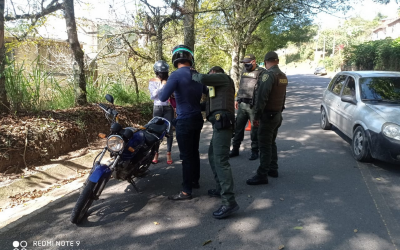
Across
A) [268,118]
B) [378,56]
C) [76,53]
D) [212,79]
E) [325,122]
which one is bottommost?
[325,122]

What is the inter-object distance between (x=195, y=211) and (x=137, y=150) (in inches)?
41.4

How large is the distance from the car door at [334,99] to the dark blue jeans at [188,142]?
4211 mm

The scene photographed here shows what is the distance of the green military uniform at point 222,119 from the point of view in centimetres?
353

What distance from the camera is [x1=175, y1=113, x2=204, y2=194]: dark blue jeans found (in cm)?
387

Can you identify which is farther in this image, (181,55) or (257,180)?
(257,180)

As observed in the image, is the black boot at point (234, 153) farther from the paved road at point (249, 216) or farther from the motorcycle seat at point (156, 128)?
the motorcycle seat at point (156, 128)

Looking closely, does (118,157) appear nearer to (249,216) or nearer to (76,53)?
(249,216)

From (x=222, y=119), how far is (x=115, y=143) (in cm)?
126

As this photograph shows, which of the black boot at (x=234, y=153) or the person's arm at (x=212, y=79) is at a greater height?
the person's arm at (x=212, y=79)

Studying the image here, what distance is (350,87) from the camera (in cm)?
642

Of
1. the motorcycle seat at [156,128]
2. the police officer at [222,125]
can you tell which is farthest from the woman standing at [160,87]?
the police officer at [222,125]

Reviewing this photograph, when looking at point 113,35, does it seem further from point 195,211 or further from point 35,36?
point 195,211

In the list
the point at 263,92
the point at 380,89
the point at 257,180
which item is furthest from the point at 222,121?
the point at 380,89

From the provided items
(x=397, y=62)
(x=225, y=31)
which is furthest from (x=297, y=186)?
(x=397, y=62)
